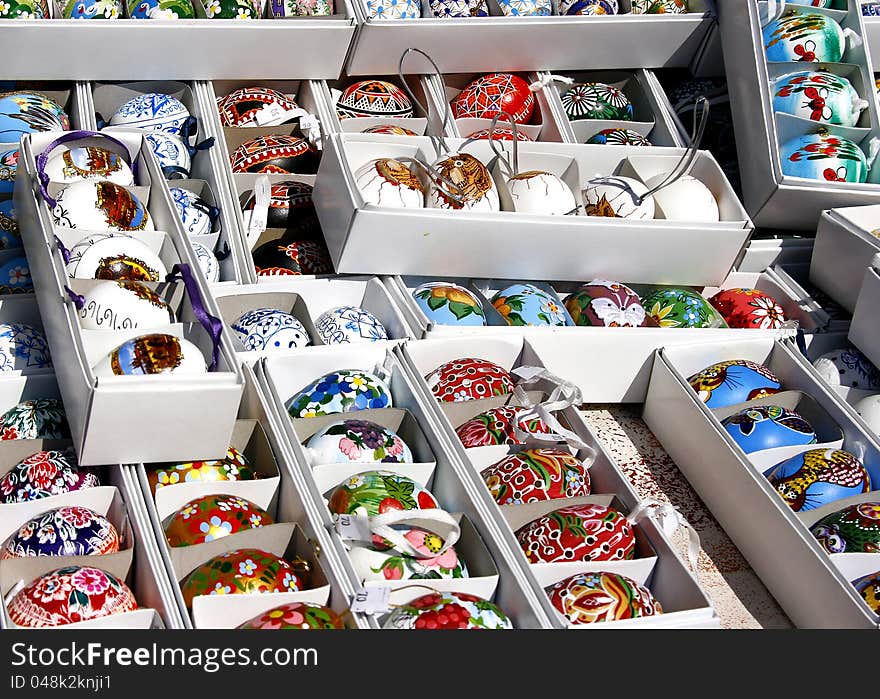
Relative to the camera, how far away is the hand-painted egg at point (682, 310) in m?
3.36

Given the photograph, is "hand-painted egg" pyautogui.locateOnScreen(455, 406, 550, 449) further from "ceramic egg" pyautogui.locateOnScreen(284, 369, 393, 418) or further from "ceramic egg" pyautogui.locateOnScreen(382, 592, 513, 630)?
"ceramic egg" pyautogui.locateOnScreen(382, 592, 513, 630)

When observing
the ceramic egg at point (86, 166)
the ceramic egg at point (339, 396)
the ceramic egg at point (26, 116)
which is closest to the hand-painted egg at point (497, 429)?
the ceramic egg at point (339, 396)

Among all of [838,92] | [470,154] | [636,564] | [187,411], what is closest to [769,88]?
[838,92]

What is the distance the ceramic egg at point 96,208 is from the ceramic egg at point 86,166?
0.22 feet

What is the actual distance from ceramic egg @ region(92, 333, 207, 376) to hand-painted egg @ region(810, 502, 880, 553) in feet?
4.57

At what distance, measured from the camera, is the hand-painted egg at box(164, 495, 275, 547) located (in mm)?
2432

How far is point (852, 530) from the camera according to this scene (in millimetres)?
2682

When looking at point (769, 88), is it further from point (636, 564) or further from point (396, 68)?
point (636, 564)

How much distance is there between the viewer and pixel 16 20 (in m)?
3.38

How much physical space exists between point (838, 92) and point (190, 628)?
8.74 feet

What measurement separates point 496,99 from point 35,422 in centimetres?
190

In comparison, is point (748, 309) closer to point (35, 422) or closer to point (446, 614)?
point (446, 614)

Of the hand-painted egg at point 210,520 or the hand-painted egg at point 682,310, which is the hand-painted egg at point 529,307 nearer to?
the hand-painted egg at point 682,310

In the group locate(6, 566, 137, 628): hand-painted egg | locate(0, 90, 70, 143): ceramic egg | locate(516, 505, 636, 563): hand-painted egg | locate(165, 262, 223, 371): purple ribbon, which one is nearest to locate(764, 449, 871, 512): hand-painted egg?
locate(516, 505, 636, 563): hand-painted egg
